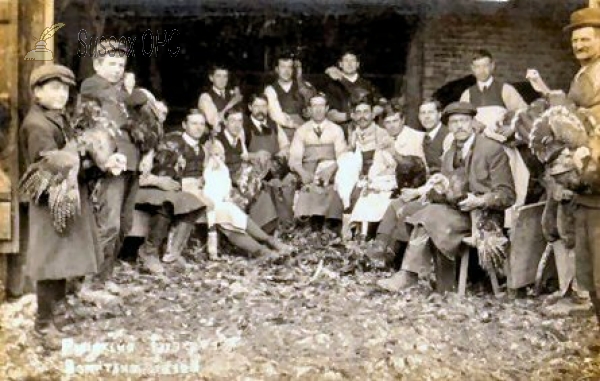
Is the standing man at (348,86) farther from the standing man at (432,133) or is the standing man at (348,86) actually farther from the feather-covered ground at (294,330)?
the feather-covered ground at (294,330)

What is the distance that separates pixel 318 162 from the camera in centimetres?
416

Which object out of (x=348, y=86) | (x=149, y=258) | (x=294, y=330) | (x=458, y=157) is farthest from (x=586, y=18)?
(x=149, y=258)

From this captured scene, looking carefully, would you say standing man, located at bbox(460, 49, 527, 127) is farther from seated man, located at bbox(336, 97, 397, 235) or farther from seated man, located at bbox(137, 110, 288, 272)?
seated man, located at bbox(137, 110, 288, 272)

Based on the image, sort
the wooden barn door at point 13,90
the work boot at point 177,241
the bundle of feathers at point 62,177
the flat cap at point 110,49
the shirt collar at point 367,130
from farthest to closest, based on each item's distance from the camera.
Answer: the shirt collar at point 367,130 → the work boot at point 177,241 → the flat cap at point 110,49 → the wooden barn door at point 13,90 → the bundle of feathers at point 62,177

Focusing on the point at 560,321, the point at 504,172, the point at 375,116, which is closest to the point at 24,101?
the point at 375,116

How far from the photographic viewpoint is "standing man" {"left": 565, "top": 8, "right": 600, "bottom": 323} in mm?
3764

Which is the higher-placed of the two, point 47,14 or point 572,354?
point 47,14

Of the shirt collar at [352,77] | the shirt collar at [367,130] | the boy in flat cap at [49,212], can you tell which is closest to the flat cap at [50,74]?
the boy in flat cap at [49,212]

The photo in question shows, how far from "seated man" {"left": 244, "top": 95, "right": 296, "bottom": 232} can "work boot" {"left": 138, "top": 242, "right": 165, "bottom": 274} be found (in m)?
0.40

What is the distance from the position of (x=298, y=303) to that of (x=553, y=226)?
99 cm

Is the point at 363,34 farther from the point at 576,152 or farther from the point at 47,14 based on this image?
the point at 47,14

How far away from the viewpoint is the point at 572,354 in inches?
154

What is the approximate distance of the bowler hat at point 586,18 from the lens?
381cm

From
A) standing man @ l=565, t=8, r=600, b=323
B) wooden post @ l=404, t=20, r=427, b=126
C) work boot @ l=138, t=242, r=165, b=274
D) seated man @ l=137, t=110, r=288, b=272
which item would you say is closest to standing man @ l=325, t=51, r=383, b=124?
wooden post @ l=404, t=20, r=427, b=126
